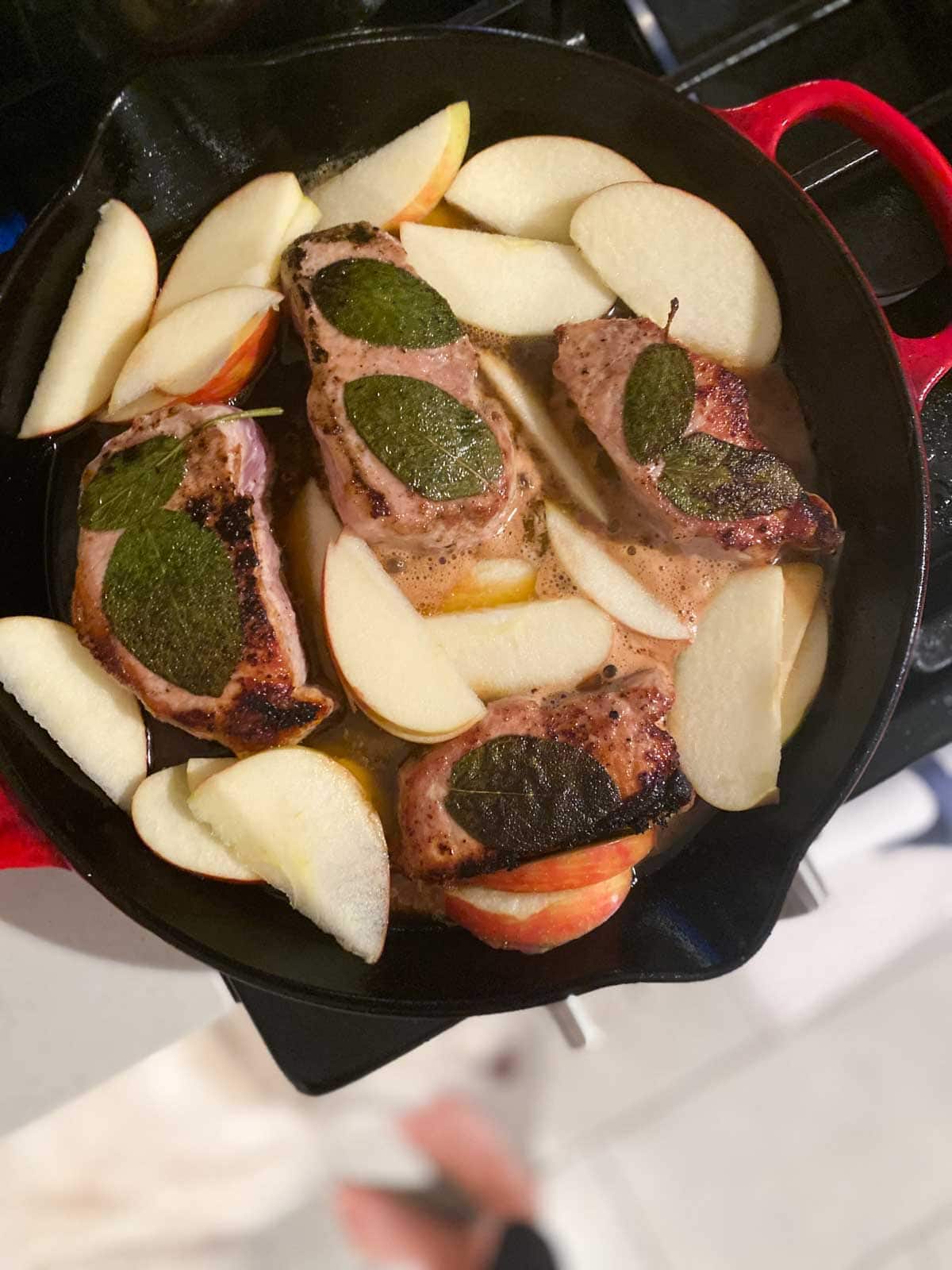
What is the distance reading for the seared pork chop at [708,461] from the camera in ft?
4.75

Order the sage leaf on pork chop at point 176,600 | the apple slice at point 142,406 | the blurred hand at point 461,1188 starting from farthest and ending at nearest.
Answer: the blurred hand at point 461,1188 → the apple slice at point 142,406 → the sage leaf on pork chop at point 176,600

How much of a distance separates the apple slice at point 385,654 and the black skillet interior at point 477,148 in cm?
34

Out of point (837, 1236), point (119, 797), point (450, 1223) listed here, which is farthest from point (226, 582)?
point (837, 1236)

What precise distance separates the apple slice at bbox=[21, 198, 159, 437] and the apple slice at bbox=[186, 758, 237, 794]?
1.74 feet

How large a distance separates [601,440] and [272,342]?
528 millimetres

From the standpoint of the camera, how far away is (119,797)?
1.46m

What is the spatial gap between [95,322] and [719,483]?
94 cm

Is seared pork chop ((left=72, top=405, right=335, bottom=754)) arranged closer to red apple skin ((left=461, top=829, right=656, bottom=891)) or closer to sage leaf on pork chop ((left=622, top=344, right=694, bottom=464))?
red apple skin ((left=461, top=829, right=656, bottom=891))

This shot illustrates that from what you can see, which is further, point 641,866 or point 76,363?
point 641,866

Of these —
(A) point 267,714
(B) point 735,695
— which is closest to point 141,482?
(A) point 267,714

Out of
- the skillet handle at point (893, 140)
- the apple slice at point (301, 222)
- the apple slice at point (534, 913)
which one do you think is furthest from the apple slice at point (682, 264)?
the apple slice at point (534, 913)

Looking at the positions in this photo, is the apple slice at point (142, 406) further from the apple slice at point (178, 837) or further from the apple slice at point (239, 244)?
the apple slice at point (178, 837)

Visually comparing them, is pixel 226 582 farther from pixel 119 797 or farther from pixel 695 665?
pixel 695 665

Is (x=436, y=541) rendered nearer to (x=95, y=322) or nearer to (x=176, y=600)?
(x=176, y=600)
